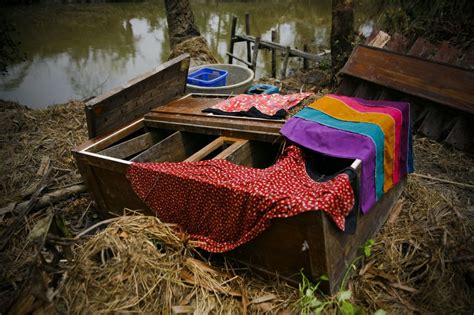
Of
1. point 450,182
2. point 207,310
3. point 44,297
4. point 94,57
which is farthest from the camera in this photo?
point 94,57

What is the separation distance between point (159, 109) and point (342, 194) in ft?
7.56

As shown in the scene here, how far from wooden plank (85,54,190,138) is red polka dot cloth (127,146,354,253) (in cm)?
79

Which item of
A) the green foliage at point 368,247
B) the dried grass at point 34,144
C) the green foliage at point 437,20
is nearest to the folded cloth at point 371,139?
the green foliage at point 368,247

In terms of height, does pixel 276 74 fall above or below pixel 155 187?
below

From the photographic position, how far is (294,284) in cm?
246

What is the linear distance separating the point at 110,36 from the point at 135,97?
10.5m

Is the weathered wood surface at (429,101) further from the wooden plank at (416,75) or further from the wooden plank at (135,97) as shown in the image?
the wooden plank at (135,97)

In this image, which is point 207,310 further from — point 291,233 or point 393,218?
point 393,218

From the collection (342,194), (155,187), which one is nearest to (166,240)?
(155,187)

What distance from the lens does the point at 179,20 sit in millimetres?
8102

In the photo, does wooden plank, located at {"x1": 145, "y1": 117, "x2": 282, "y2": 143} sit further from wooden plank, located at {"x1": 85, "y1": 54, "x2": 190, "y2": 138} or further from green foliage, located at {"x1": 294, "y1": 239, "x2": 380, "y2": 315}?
green foliage, located at {"x1": 294, "y1": 239, "x2": 380, "y2": 315}

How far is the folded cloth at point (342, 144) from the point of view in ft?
7.82

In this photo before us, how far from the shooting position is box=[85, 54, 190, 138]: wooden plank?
3.22 meters

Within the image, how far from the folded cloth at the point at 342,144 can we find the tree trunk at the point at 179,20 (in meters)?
6.15
